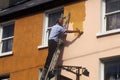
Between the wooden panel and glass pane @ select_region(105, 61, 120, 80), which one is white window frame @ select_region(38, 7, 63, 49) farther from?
glass pane @ select_region(105, 61, 120, 80)

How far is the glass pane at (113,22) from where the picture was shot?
59.8 ft

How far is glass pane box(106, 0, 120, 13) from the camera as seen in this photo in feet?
60.7

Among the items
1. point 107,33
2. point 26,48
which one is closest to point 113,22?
point 107,33

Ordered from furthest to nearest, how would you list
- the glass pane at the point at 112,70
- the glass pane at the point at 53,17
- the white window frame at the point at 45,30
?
the glass pane at the point at 53,17
the white window frame at the point at 45,30
the glass pane at the point at 112,70

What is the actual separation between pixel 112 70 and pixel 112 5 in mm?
2787

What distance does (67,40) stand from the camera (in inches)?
752

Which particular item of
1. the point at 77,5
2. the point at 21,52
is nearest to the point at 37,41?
the point at 21,52

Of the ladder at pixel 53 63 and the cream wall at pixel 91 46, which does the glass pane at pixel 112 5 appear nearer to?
the cream wall at pixel 91 46

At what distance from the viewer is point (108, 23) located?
726 inches

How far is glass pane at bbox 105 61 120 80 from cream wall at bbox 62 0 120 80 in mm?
348

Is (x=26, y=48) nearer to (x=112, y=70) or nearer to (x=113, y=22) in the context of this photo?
(x=113, y=22)

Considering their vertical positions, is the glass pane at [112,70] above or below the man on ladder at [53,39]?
below

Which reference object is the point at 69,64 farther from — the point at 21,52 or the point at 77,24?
the point at 21,52

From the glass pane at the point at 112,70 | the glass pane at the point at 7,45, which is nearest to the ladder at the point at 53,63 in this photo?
the glass pane at the point at 112,70
